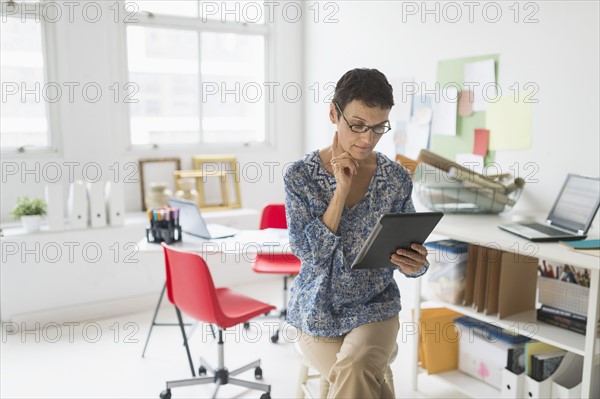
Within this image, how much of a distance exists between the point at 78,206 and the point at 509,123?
2664 millimetres

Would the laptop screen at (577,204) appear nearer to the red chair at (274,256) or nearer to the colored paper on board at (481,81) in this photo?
the colored paper on board at (481,81)

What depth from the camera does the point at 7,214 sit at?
3.71 metres

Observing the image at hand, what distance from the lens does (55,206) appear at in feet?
11.6

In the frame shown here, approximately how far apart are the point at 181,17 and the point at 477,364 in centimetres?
314

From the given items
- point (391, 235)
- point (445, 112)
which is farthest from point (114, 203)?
point (391, 235)

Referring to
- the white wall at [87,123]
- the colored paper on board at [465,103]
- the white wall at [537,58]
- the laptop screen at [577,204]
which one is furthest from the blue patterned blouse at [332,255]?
the white wall at [87,123]

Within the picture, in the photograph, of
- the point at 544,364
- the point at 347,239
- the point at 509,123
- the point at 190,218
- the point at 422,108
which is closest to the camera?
the point at 347,239

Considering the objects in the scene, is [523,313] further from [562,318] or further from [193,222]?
[193,222]

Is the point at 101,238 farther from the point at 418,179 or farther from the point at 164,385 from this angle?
the point at 418,179

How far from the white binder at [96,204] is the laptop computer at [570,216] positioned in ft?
8.33

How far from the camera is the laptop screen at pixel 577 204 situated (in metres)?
2.15

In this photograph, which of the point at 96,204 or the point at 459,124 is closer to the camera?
the point at 459,124

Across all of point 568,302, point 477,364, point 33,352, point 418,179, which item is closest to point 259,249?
point 418,179

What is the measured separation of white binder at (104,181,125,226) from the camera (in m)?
3.67
